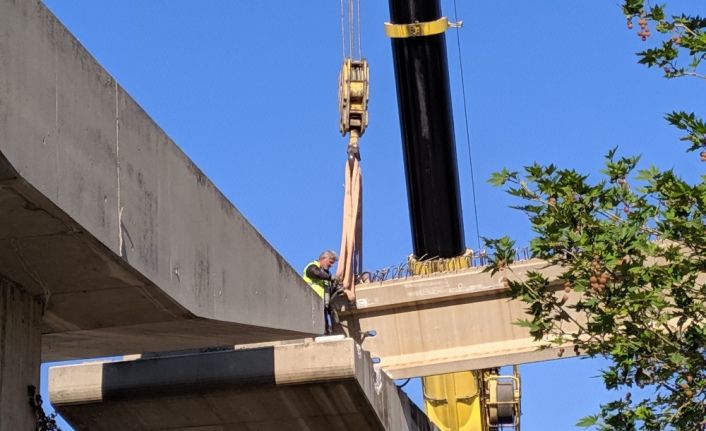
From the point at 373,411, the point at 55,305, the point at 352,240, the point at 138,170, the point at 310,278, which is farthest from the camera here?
the point at 352,240

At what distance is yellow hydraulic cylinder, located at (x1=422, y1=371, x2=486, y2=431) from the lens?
21.5 meters

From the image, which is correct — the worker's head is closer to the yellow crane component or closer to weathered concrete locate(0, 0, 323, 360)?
the yellow crane component

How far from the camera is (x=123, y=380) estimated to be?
1599 cm

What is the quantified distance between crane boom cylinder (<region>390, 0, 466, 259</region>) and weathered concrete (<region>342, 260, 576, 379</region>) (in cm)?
110

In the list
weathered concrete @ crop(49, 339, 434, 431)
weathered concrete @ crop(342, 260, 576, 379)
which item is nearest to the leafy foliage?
weathered concrete @ crop(49, 339, 434, 431)

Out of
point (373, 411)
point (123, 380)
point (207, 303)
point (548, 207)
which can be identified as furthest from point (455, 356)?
point (207, 303)

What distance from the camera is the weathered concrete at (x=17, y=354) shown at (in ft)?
30.5

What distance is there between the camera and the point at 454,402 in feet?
70.8

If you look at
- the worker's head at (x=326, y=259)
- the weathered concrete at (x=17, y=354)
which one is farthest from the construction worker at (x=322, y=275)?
the weathered concrete at (x=17, y=354)

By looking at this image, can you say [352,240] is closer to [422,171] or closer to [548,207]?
[422,171]

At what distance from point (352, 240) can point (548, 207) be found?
31.2ft

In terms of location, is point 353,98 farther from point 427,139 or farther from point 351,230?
point 351,230

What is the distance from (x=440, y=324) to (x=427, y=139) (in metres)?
2.87

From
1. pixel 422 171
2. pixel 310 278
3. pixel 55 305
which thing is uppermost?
pixel 422 171
